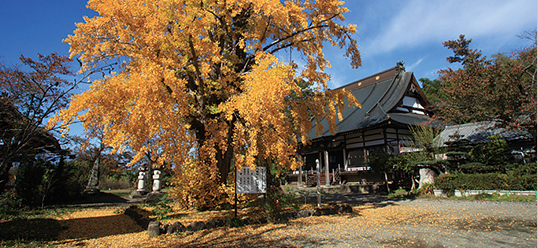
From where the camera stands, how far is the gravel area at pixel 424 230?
3.99 meters

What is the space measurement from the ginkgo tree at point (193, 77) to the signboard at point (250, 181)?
322 millimetres

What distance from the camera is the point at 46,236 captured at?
4969 mm

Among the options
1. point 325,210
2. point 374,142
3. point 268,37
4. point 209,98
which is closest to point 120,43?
point 209,98

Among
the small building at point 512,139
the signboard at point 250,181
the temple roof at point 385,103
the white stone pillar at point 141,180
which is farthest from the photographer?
the temple roof at point 385,103

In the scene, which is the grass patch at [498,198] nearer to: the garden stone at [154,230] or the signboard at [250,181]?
the signboard at [250,181]

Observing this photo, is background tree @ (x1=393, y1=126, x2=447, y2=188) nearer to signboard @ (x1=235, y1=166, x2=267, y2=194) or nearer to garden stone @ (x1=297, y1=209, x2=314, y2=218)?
garden stone @ (x1=297, y1=209, x2=314, y2=218)

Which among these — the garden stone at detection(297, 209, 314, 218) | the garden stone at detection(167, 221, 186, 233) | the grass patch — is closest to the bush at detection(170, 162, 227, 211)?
the garden stone at detection(167, 221, 186, 233)

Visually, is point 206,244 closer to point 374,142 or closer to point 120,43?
point 120,43

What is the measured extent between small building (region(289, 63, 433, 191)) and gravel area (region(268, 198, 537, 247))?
741cm

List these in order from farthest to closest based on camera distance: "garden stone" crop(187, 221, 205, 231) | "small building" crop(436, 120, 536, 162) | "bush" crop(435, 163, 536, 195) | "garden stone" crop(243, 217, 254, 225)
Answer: "small building" crop(436, 120, 536, 162) < "bush" crop(435, 163, 536, 195) < "garden stone" crop(243, 217, 254, 225) < "garden stone" crop(187, 221, 205, 231)

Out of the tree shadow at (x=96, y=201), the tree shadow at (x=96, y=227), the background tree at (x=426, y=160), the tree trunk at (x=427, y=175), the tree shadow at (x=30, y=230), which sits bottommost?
the tree shadow at (x=96, y=201)

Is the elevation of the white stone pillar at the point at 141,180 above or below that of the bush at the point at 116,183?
above

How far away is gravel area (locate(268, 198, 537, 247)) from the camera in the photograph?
399 centimetres

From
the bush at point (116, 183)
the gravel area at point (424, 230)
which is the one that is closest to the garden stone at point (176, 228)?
the gravel area at point (424, 230)
